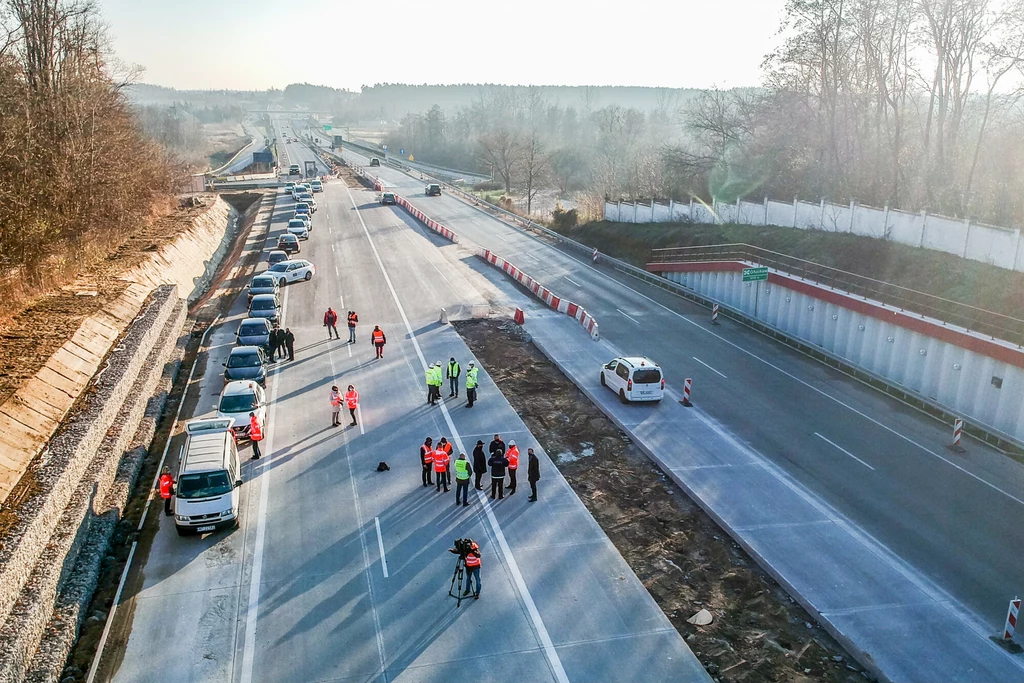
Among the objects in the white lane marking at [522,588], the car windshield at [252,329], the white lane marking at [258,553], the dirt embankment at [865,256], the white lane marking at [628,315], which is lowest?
the white lane marking at [258,553]

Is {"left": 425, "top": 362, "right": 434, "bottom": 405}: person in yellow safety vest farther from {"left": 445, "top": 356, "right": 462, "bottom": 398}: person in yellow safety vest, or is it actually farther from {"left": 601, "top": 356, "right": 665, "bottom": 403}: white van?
{"left": 601, "top": 356, "right": 665, "bottom": 403}: white van

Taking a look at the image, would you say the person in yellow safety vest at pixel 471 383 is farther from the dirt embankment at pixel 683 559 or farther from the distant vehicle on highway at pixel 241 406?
the distant vehicle on highway at pixel 241 406

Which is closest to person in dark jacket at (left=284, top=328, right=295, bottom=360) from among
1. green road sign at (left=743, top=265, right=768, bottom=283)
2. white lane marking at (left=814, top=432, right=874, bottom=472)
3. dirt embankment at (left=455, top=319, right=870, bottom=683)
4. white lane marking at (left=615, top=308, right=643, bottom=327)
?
dirt embankment at (left=455, top=319, right=870, bottom=683)

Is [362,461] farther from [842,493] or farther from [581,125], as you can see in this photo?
[581,125]

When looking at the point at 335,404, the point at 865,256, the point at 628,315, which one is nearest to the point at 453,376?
the point at 335,404

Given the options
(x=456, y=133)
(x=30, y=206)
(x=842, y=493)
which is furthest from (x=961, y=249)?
(x=456, y=133)

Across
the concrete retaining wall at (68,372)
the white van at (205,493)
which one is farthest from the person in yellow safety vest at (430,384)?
the concrete retaining wall at (68,372)

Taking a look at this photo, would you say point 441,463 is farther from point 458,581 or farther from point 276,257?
point 276,257
